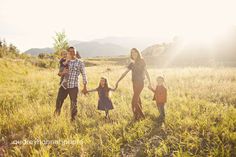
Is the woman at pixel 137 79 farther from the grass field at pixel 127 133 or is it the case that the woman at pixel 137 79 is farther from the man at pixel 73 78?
the man at pixel 73 78

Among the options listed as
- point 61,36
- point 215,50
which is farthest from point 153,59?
point 61,36

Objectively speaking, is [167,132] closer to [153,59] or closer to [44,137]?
[44,137]

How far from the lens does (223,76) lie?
14430mm

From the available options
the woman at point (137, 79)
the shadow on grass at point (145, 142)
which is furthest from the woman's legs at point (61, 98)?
the shadow on grass at point (145, 142)

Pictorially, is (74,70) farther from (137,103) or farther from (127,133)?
(127,133)

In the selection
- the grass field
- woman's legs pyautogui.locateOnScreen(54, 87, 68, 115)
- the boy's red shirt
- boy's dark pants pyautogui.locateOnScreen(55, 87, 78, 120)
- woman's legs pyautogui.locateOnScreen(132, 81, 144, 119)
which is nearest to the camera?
the grass field

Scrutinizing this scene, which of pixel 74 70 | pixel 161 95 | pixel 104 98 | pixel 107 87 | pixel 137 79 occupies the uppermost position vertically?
pixel 74 70

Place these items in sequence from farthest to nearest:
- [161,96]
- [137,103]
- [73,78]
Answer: [73,78] < [137,103] < [161,96]

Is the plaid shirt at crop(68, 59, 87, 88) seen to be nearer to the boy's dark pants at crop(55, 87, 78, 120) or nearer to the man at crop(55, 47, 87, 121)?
the man at crop(55, 47, 87, 121)

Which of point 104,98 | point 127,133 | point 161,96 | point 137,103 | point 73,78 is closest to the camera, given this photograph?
point 127,133

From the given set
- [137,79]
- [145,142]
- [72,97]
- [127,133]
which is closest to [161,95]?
[137,79]

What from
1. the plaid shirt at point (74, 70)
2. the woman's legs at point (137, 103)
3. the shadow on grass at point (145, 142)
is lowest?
the shadow on grass at point (145, 142)

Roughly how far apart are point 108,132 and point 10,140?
2462mm

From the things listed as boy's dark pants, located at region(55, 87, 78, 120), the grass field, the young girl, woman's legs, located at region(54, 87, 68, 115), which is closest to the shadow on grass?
the grass field
